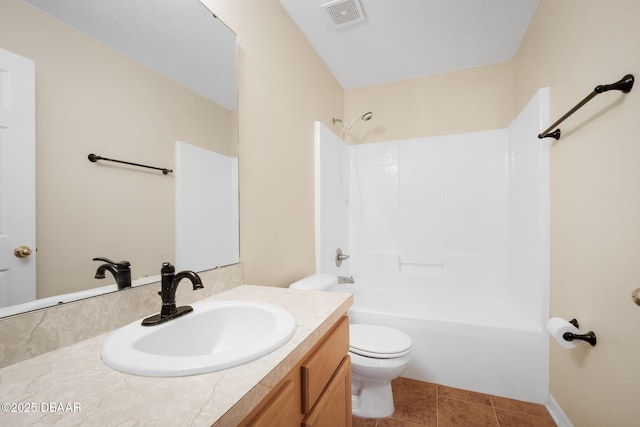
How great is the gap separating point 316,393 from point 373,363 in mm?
836

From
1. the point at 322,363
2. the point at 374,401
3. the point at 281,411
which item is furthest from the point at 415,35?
the point at 374,401

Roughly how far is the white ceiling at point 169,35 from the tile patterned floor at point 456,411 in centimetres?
190

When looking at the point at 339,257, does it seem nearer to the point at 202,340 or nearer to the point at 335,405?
the point at 335,405

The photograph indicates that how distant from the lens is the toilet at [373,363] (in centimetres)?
144

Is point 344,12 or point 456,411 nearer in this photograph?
point 456,411

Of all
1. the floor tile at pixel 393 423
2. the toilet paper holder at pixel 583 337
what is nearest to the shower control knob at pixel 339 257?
the floor tile at pixel 393 423

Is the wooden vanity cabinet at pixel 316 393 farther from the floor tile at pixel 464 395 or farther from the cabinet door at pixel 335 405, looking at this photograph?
the floor tile at pixel 464 395

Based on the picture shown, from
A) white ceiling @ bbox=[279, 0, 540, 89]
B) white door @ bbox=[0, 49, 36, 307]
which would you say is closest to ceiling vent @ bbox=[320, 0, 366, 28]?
white ceiling @ bbox=[279, 0, 540, 89]

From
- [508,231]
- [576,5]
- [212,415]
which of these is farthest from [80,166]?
[508,231]

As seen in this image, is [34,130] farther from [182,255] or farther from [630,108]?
[630,108]

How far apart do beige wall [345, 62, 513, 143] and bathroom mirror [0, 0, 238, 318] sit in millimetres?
1884

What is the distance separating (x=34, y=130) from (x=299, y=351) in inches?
31.1

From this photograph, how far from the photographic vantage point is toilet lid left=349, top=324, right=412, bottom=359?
1443 millimetres

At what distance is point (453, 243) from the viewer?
2363mm
